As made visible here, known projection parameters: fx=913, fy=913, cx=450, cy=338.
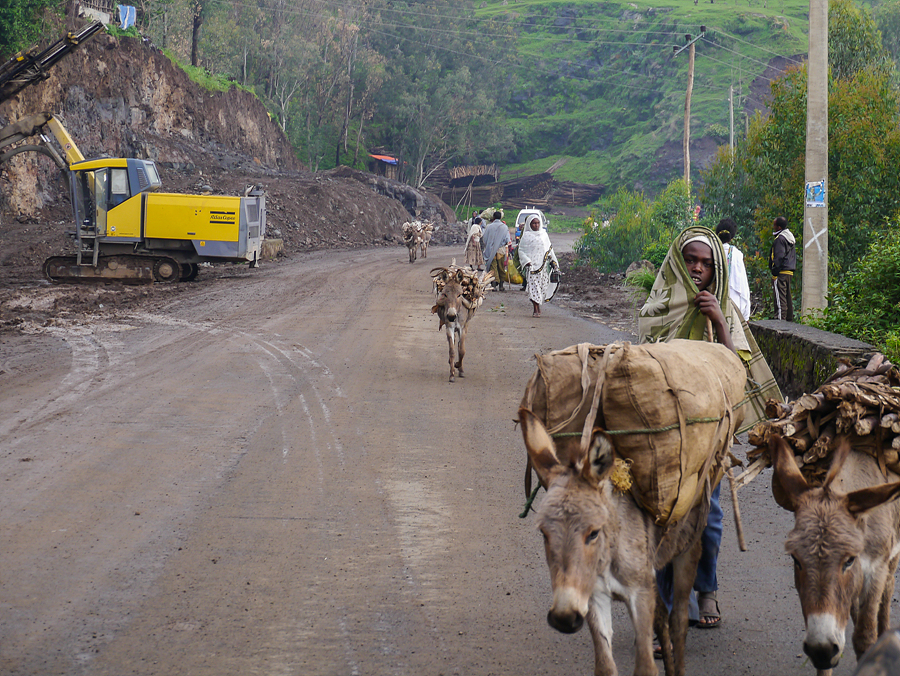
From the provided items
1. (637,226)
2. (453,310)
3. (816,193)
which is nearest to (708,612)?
(453,310)

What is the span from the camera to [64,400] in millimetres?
10172

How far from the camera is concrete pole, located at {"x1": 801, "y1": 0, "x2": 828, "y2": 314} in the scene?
12.1 m

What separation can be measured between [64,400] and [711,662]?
8.05m

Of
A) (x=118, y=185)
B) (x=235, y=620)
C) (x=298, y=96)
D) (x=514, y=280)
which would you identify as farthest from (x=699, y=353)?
(x=298, y=96)

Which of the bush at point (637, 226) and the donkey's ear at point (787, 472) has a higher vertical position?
the bush at point (637, 226)

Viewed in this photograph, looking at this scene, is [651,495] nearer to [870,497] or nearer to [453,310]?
[870,497]

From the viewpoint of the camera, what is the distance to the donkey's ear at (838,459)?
3.68m

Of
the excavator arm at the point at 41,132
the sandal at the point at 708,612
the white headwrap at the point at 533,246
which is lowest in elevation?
the sandal at the point at 708,612

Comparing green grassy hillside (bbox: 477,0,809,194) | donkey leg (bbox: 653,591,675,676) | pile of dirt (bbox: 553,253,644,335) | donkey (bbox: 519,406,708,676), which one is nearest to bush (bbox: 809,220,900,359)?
pile of dirt (bbox: 553,253,644,335)

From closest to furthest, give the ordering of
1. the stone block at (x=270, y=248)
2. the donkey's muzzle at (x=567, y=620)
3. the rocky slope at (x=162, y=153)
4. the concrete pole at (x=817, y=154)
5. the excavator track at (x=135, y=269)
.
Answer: the donkey's muzzle at (x=567, y=620)
the concrete pole at (x=817, y=154)
the excavator track at (x=135, y=269)
the stone block at (x=270, y=248)
the rocky slope at (x=162, y=153)

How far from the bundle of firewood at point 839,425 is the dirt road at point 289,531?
3.75 ft

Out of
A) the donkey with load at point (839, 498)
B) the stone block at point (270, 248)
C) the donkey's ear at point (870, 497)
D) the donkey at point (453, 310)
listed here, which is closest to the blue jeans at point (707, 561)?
the donkey with load at point (839, 498)

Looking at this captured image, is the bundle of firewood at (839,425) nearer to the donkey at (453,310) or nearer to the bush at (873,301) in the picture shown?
the bush at (873,301)

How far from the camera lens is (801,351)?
9164 millimetres
